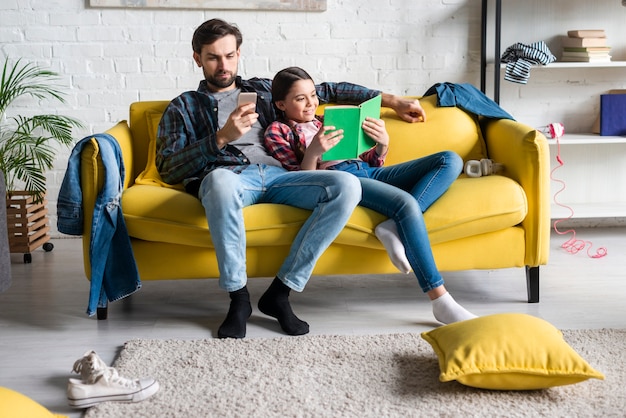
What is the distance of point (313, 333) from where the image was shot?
2.64m

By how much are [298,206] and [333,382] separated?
0.73m

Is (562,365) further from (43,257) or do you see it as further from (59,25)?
(59,25)

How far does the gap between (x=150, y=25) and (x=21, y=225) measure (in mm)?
1179

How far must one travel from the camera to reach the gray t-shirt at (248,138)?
9.62 feet

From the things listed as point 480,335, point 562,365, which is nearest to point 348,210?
point 480,335

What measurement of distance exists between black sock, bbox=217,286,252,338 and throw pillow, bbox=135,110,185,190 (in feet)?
1.80

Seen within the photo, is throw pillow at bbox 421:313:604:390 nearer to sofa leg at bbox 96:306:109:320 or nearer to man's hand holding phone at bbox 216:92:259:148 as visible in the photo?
man's hand holding phone at bbox 216:92:259:148

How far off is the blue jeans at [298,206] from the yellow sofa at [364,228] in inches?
2.7

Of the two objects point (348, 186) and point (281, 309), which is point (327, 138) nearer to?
point (348, 186)

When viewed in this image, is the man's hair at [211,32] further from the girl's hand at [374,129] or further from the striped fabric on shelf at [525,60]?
the striped fabric on shelf at [525,60]

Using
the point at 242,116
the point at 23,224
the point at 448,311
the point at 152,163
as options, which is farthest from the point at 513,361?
the point at 23,224

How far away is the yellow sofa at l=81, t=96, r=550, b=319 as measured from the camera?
2699 millimetres

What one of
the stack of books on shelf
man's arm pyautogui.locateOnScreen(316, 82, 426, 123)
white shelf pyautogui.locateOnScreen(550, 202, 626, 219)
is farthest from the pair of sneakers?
the stack of books on shelf

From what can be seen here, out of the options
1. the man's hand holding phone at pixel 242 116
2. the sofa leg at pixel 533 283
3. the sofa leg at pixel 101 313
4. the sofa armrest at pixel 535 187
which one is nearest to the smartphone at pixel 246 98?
the man's hand holding phone at pixel 242 116
